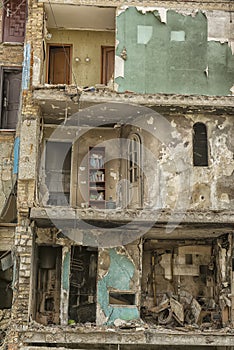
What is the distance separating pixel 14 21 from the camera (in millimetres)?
19719

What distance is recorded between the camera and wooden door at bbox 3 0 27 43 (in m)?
19.6

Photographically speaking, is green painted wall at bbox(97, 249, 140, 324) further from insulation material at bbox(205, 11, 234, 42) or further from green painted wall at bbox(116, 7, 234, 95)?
insulation material at bbox(205, 11, 234, 42)

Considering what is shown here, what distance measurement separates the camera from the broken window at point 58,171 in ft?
60.2

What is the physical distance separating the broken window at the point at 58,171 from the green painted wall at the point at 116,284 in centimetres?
274

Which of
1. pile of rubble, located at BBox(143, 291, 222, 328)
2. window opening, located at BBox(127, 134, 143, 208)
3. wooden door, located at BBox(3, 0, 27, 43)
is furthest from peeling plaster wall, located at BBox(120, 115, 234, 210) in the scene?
wooden door, located at BBox(3, 0, 27, 43)

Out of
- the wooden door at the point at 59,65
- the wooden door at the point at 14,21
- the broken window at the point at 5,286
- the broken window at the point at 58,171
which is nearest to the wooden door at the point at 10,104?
the wooden door at the point at 59,65

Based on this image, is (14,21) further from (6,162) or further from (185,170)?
(185,170)

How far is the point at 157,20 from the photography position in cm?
1745

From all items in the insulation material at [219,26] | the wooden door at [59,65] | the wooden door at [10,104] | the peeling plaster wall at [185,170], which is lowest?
the peeling plaster wall at [185,170]

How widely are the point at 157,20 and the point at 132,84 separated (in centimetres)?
216

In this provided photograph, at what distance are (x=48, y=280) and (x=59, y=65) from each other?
693cm

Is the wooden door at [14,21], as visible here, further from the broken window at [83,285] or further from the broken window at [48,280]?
the broken window at [83,285]

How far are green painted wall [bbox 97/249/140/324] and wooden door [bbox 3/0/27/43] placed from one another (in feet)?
26.6

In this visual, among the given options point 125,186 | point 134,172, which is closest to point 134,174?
point 134,172
